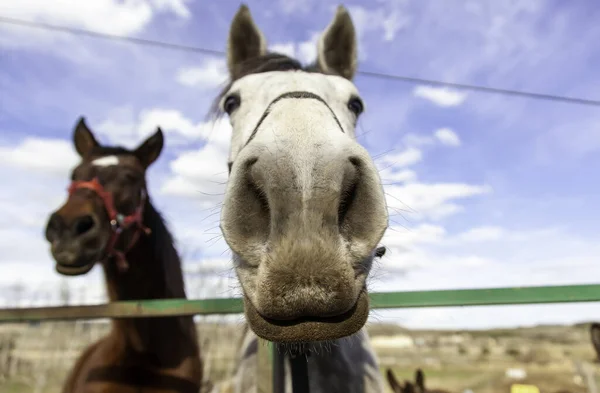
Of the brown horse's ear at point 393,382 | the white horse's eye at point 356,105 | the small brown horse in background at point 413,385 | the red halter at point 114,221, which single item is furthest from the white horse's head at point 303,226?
the brown horse's ear at point 393,382

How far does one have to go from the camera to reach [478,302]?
213 centimetres

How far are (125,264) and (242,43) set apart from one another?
201 centimetres

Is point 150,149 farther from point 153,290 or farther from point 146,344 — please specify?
point 146,344

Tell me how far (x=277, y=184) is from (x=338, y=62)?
6.86ft

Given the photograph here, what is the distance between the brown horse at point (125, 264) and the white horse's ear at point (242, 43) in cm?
156

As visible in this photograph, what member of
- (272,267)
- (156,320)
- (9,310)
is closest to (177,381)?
(156,320)

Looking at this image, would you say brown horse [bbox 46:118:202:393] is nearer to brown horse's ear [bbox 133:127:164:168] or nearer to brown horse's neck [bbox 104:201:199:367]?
brown horse's neck [bbox 104:201:199:367]

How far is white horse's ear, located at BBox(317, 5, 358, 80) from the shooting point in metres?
2.86

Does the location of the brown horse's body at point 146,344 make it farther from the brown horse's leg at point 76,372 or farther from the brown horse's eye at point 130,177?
the brown horse's eye at point 130,177

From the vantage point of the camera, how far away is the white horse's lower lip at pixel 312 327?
3.61 ft

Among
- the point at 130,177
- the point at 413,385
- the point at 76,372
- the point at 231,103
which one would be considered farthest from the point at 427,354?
the point at 231,103

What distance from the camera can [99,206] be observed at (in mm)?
3318

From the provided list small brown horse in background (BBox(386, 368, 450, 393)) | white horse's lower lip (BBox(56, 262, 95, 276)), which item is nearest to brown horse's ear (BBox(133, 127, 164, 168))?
white horse's lower lip (BBox(56, 262, 95, 276))

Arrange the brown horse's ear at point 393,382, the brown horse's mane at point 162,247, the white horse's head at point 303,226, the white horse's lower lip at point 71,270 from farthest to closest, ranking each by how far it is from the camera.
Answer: the brown horse's ear at point 393,382 < the brown horse's mane at point 162,247 < the white horse's lower lip at point 71,270 < the white horse's head at point 303,226
